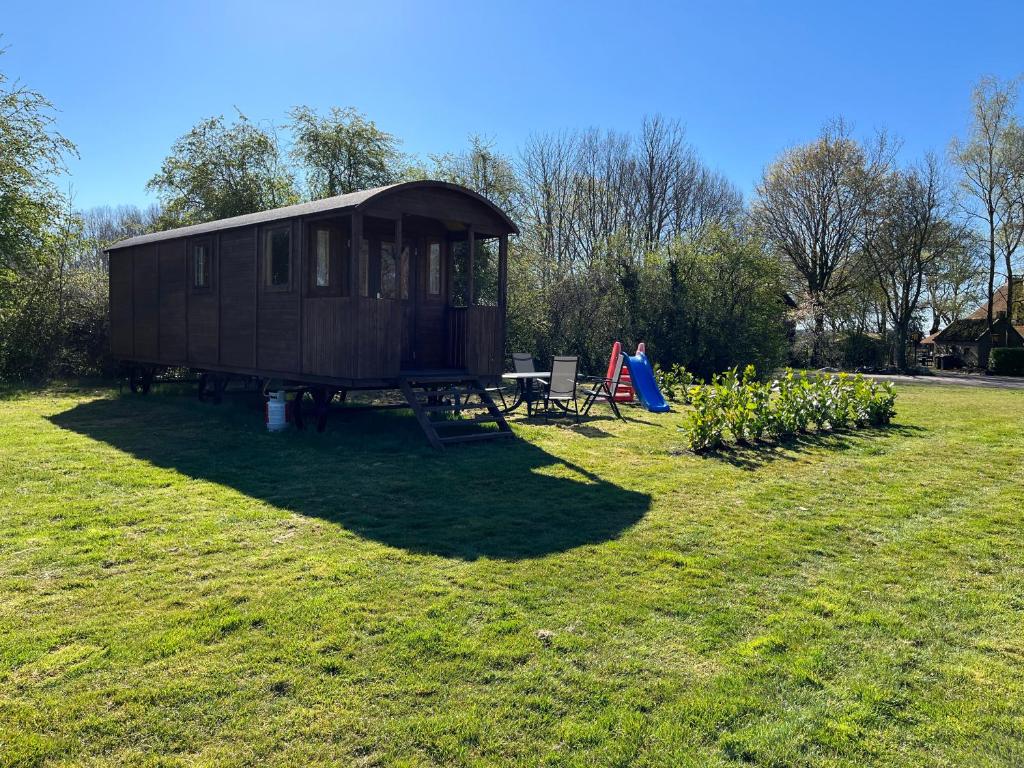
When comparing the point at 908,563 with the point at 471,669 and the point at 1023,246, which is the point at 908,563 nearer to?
the point at 471,669

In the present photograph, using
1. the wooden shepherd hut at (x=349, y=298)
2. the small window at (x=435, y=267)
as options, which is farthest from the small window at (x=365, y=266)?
the small window at (x=435, y=267)

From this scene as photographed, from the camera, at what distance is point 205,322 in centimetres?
1077

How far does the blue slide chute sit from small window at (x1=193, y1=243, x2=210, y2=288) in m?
6.80

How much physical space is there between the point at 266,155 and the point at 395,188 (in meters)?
14.4

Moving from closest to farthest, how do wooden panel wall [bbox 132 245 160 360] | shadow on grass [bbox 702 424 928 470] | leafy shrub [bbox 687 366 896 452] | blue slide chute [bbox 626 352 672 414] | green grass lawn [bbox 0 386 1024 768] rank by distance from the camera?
green grass lawn [bbox 0 386 1024 768], shadow on grass [bbox 702 424 928 470], leafy shrub [bbox 687 366 896 452], blue slide chute [bbox 626 352 672 414], wooden panel wall [bbox 132 245 160 360]

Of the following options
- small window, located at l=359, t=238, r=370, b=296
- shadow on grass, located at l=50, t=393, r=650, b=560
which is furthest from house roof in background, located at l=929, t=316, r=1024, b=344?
shadow on grass, located at l=50, t=393, r=650, b=560

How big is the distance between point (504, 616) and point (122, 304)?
12.6 metres

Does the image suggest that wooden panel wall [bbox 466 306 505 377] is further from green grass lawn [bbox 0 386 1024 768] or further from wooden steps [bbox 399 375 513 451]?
green grass lawn [bbox 0 386 1024 768]

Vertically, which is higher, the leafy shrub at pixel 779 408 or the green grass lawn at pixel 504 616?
the leafy shrub at pixel 779 408

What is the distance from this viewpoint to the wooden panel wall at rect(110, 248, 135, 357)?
513 inches

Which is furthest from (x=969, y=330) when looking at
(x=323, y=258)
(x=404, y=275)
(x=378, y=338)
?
(x=378, y=338)

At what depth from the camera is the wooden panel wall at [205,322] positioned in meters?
10.4

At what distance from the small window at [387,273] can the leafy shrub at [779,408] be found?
425 cm

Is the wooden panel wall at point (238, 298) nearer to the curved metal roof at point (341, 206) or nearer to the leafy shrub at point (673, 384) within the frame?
the curved metal roof at point (341, 206)
